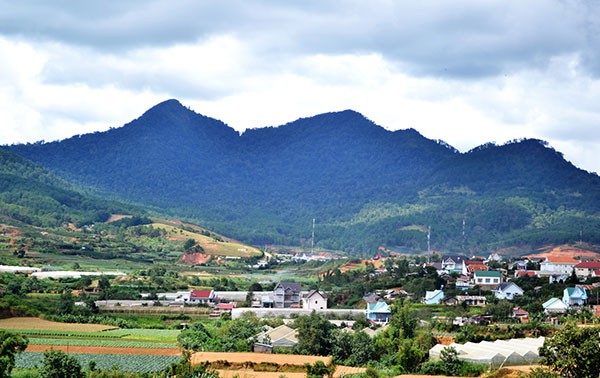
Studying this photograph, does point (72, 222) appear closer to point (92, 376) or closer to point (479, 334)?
point (479, 334)

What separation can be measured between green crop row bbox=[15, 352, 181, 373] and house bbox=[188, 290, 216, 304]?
2372cm

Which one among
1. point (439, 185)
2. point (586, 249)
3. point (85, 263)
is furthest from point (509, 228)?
point (85, 263)

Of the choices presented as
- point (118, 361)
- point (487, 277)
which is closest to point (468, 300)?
point (487, 277)

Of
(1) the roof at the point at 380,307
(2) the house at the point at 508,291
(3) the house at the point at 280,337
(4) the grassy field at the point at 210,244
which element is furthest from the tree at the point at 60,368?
(4) the grassy field at the point at 210,244

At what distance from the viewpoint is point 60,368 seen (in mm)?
28609

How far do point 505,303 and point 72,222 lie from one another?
7903 centimetres

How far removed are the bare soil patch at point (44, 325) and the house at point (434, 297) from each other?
70.9 ft

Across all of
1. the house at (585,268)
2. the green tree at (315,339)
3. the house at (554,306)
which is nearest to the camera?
the green tree at (315,339)

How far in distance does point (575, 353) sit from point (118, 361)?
56.5 ft

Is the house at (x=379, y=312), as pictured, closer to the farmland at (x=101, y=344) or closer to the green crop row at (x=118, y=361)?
the farmland at (x=101, y=344)

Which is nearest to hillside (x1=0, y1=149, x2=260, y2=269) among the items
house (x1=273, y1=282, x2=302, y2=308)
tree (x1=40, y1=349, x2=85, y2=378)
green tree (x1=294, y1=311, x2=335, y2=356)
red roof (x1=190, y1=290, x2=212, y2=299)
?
red roof (x1=190, y1=290, x2=212, y2=299)

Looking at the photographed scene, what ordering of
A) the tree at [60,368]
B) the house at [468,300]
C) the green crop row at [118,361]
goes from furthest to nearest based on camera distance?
the house at [468,300]
the green crop row at [118,361]
the tree at [60,368]

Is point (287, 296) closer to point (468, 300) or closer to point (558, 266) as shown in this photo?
point (468, 300)

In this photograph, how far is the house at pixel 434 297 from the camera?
191 ft
